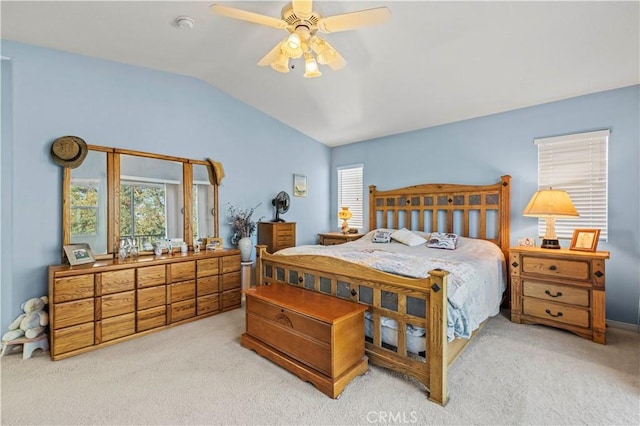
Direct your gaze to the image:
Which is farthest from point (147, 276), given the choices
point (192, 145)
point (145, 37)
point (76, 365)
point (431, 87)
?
point (431, 87)

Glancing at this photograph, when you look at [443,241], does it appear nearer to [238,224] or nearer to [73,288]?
[238,224]

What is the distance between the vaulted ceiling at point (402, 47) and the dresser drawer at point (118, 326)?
2.65 meters

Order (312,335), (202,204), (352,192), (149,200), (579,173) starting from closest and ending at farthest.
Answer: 1. (312,335)
2. (579,173)
3. (149,200)
4. (202,204)
5. (352,192)

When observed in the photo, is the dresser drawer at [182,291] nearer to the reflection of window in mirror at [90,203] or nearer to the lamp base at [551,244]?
the reflection of window in mirror at [90,203]

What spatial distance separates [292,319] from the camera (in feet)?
7.04

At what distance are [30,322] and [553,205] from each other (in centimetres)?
515

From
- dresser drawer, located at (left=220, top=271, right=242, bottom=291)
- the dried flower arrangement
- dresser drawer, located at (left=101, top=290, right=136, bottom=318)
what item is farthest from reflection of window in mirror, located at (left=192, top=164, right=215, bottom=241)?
dresser drawer, located at (left=101, top=290, right=136, bottom=318)

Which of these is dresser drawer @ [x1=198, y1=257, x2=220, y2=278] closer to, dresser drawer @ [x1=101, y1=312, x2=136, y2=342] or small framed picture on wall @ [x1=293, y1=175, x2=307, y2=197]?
dresser drawer @ [x1=101, y1=312, x2=136, y2=342]

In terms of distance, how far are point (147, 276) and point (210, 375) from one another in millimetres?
1322

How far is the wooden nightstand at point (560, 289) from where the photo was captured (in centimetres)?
265

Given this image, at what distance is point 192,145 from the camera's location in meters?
3.74

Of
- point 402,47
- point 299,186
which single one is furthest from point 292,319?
point 299,186

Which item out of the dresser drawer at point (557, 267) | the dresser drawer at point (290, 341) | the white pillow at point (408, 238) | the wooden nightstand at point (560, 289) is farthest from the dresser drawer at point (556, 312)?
the dresser drawer at point (290, 341)

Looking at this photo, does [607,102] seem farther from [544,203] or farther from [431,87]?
[431,87]
